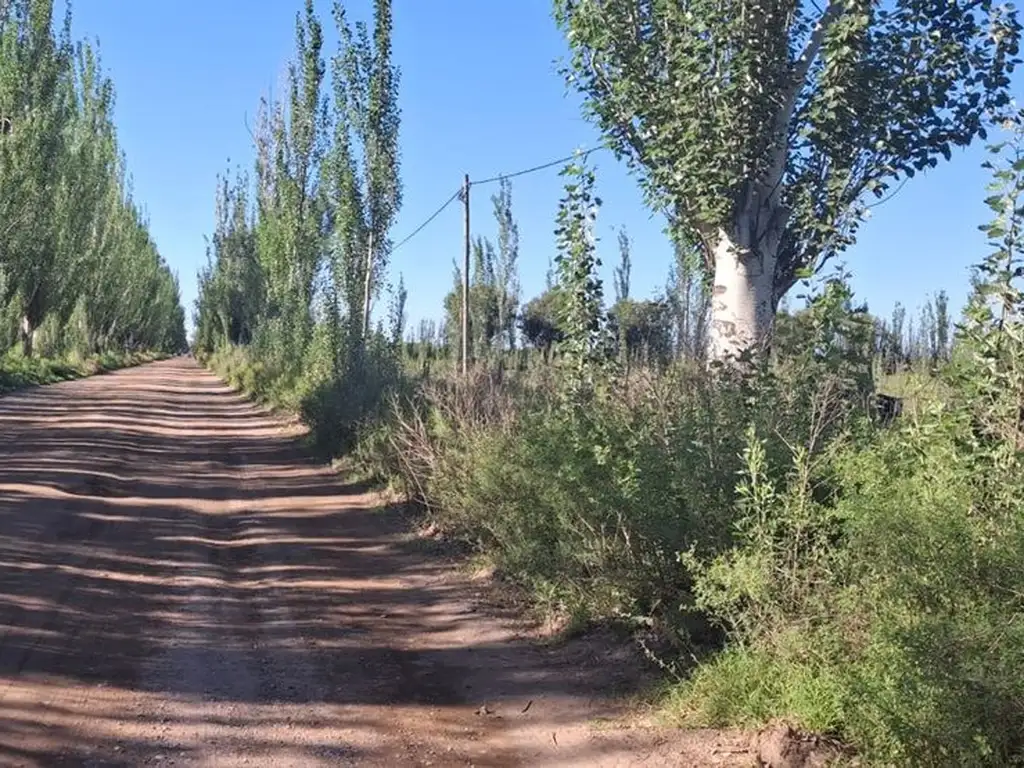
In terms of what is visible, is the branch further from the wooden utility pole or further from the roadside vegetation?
the wooden utility pole

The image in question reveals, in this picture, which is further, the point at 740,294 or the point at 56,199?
the point at 56,199

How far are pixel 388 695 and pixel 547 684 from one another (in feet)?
3.16

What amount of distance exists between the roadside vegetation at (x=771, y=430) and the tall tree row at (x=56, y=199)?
766 inches

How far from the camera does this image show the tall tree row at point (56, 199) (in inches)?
1126

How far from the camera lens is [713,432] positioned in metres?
5.74

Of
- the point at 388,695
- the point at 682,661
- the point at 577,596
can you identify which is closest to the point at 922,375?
the point at 682,661

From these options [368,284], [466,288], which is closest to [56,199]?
[368,284]

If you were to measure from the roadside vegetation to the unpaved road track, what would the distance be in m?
0.56

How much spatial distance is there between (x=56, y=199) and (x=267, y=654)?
31.3 m

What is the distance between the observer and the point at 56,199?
32625 mm

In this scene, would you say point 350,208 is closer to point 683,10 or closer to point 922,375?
point 683,10

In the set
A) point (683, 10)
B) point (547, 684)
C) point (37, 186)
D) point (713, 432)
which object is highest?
point (37, 186)

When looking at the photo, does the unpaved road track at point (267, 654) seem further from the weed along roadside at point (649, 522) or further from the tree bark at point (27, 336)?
the tree bark at point (27, 336)

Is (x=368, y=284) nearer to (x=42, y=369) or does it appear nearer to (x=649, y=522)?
(x=649, y=522)
